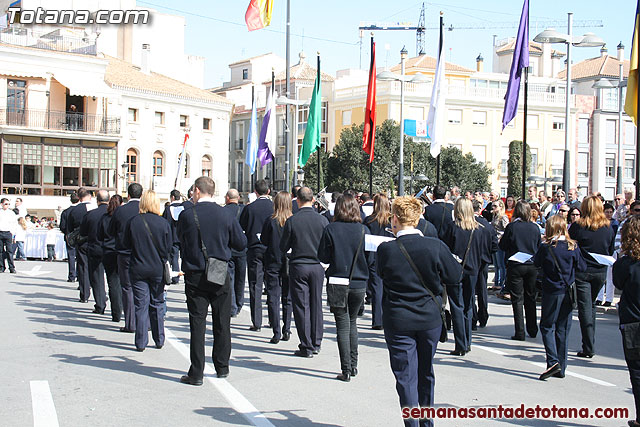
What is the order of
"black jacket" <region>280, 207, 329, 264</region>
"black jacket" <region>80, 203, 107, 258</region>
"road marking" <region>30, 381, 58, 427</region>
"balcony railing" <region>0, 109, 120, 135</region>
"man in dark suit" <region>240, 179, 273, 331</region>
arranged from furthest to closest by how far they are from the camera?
"balcony railing" <region>0, 109, 120, 135</region>
"black jacket" <region>80, 203, 107, 258</region>
"man in dark suit" <region>240, 179, 273, 331</region>
"black jacket" <region>280, 207, 329, 264</region>
"road marking" <region>30, 381, 58, 427</region>

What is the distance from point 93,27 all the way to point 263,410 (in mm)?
47697

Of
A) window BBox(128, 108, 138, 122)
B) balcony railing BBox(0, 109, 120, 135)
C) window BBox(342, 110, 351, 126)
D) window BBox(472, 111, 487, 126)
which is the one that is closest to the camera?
balcony railing BBox(0, 109, 120, 135)

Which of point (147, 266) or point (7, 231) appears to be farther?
point (7, 231)

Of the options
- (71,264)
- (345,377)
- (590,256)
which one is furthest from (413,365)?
(71,264)

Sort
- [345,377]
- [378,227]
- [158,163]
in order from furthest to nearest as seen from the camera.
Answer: [158,163], [378,227], [345,377]

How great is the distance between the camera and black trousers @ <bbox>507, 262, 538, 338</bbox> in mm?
10453

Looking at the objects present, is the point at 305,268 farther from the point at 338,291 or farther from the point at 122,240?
the point at 122,240

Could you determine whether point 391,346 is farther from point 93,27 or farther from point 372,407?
point 93,27

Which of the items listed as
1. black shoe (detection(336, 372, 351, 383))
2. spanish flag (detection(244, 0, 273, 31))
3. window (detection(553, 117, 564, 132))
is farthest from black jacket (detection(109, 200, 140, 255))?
window (detection(553, 117, 564, 132))

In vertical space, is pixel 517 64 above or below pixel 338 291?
above

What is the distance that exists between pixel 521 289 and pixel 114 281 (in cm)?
585

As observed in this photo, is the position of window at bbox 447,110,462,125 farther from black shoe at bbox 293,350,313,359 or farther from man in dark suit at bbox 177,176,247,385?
man in dark suit at bbox 177,176,247,385

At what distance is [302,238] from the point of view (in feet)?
29.5

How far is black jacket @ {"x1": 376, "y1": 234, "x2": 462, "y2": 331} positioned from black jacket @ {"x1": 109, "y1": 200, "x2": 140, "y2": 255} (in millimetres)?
5653
